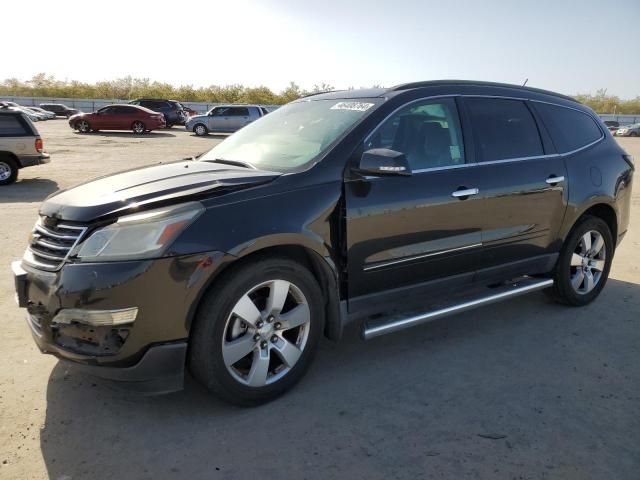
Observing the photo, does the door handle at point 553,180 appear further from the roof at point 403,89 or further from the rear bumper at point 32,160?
the rear bumper at point 32,160

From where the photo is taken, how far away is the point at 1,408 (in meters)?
2.93

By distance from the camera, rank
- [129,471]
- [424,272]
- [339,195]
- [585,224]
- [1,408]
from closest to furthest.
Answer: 1. [129,471]
2. [1,408]
3. [339,195]
4. [424,272]
5. [585,224]

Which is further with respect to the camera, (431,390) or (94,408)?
(431,390)

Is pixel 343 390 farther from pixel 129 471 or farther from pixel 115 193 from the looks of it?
pixel 115 193

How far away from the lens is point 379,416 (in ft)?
9.62

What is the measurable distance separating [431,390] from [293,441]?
1000mm

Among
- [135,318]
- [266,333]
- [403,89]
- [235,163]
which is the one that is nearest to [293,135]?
[235,163]

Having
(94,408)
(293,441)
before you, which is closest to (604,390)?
(293,441)

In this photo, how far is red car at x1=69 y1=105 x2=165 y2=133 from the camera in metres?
28.6

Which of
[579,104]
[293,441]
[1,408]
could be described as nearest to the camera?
[293,441]

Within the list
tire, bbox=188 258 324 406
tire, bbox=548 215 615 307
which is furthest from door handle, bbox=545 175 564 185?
tire, bbox=188 258 324 406

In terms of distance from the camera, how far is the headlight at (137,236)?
2.58m

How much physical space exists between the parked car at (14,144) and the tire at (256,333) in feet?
36.1

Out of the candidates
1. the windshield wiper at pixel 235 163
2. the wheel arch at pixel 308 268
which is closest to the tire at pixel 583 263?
the wheel arch at pixel 308 268
